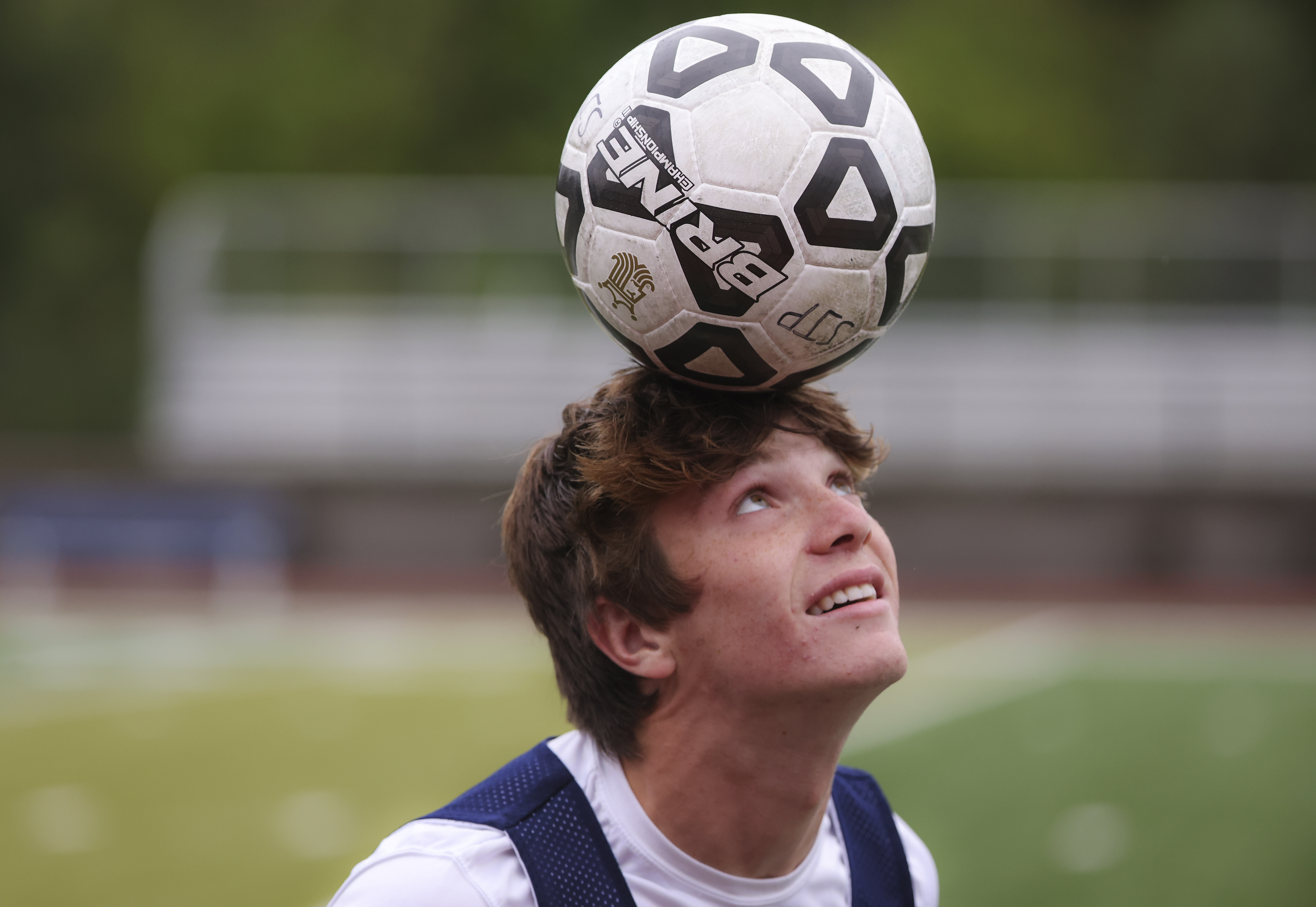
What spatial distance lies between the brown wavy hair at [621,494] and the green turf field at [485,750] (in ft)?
2.60

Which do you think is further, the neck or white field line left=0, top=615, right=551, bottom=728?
white field line left=0, top=615, right=551, bottom=728

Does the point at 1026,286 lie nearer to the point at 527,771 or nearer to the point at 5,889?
the point at 5,889

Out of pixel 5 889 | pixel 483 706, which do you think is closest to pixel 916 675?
pixel 483 706

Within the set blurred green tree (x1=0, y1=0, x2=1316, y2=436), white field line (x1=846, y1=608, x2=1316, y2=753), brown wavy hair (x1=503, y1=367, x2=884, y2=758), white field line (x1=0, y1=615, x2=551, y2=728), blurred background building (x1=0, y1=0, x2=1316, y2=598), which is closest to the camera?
brown wavy hair (x1=503, y1=367, x2=884, y2=758)

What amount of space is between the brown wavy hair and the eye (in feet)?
0.16

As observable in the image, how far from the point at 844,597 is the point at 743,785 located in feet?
1.24

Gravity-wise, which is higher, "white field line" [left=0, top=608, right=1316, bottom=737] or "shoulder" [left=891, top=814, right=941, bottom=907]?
"shoulder" [left=891, top=814, right=941, bottom=907]

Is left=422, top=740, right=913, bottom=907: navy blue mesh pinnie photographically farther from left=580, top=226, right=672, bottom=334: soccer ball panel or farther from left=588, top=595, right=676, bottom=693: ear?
left=580, top=226, right=672, bottom=334: soccer ball panel

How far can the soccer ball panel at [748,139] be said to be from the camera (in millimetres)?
2350

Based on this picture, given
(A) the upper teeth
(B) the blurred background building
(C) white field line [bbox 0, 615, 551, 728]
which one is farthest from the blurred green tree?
(A) the upper teeth

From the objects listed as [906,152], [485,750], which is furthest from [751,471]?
[485,750]

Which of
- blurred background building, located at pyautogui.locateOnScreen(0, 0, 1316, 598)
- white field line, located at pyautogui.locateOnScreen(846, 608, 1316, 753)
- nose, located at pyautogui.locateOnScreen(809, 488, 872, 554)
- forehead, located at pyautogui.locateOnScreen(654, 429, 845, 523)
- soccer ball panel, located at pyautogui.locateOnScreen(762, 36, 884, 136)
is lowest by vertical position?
white field line, located at pyautogui.locateOnScreen(846, 608, 1316, 753)

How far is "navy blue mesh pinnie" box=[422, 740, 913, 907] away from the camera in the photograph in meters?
2.32

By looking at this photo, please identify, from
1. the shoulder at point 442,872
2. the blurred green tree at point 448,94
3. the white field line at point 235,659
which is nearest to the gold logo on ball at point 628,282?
the shoulder at point 442,872
